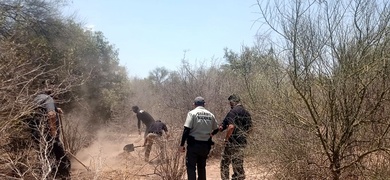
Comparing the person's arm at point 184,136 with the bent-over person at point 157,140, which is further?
the bent-over person at point 157,140

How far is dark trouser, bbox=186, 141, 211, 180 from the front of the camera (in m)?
6.02

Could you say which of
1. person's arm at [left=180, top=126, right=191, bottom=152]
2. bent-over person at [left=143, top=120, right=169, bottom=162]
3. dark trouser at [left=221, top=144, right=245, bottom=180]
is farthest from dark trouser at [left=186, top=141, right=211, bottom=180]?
dark trouser at [left=221, top=144, right=245, bottom=180]

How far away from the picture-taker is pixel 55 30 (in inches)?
393

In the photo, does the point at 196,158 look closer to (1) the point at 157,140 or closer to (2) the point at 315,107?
(1) the point at 157,140

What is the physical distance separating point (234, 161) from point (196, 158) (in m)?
0.83

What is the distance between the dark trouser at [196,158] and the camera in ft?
19.8

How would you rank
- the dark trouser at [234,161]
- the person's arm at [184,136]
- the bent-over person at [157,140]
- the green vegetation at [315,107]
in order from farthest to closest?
1. the dark trouser at [234,161]
2. the bent-over person at [157,140]
3. the person's arm at [184,136]
4. the green vegetation at [315,107]

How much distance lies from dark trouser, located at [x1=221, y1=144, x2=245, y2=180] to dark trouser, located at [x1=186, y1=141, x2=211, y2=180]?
0.57 m

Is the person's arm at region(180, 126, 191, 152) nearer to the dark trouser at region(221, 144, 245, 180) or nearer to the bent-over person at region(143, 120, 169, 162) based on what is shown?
the bent-over person at region(143, 120, 169, 162)

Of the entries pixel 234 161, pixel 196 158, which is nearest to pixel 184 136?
pixel 196 158

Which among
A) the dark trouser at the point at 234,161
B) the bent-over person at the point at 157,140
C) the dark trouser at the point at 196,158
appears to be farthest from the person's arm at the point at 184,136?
the dark trouser at the point at 234,161

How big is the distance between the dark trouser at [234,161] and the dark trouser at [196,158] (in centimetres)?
57

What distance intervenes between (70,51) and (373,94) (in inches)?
314

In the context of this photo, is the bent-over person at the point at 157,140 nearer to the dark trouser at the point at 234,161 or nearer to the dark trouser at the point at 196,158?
the dark trouser at the point at 196,158
